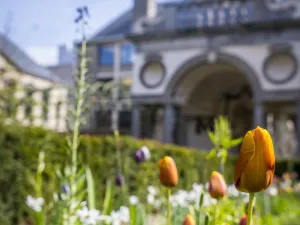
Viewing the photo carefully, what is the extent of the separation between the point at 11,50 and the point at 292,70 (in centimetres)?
2131

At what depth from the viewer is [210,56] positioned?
1756 centimetres

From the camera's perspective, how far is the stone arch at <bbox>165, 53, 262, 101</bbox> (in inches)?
661

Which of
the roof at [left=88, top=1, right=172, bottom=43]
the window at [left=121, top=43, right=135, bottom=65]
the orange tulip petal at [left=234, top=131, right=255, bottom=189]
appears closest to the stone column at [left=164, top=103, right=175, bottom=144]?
the window at [left=121, top=43, right=135, bottom=65]

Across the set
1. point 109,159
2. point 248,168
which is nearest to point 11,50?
point 109,159

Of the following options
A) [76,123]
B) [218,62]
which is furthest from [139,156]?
[218,62]

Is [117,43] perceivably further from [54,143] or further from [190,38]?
[54,143]

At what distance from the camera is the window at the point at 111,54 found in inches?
1188

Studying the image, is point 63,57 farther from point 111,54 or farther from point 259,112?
point 259,112

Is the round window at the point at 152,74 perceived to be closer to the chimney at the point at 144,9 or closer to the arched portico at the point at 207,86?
the arched portico at the point at 207,86

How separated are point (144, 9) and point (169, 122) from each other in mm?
5667

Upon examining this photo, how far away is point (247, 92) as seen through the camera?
80.1 feet

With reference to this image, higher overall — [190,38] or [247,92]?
[190,38]

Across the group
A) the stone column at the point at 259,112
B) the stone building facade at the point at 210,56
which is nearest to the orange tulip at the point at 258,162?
the stone building facade at the point at 210,56

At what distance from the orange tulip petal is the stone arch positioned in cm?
1615
